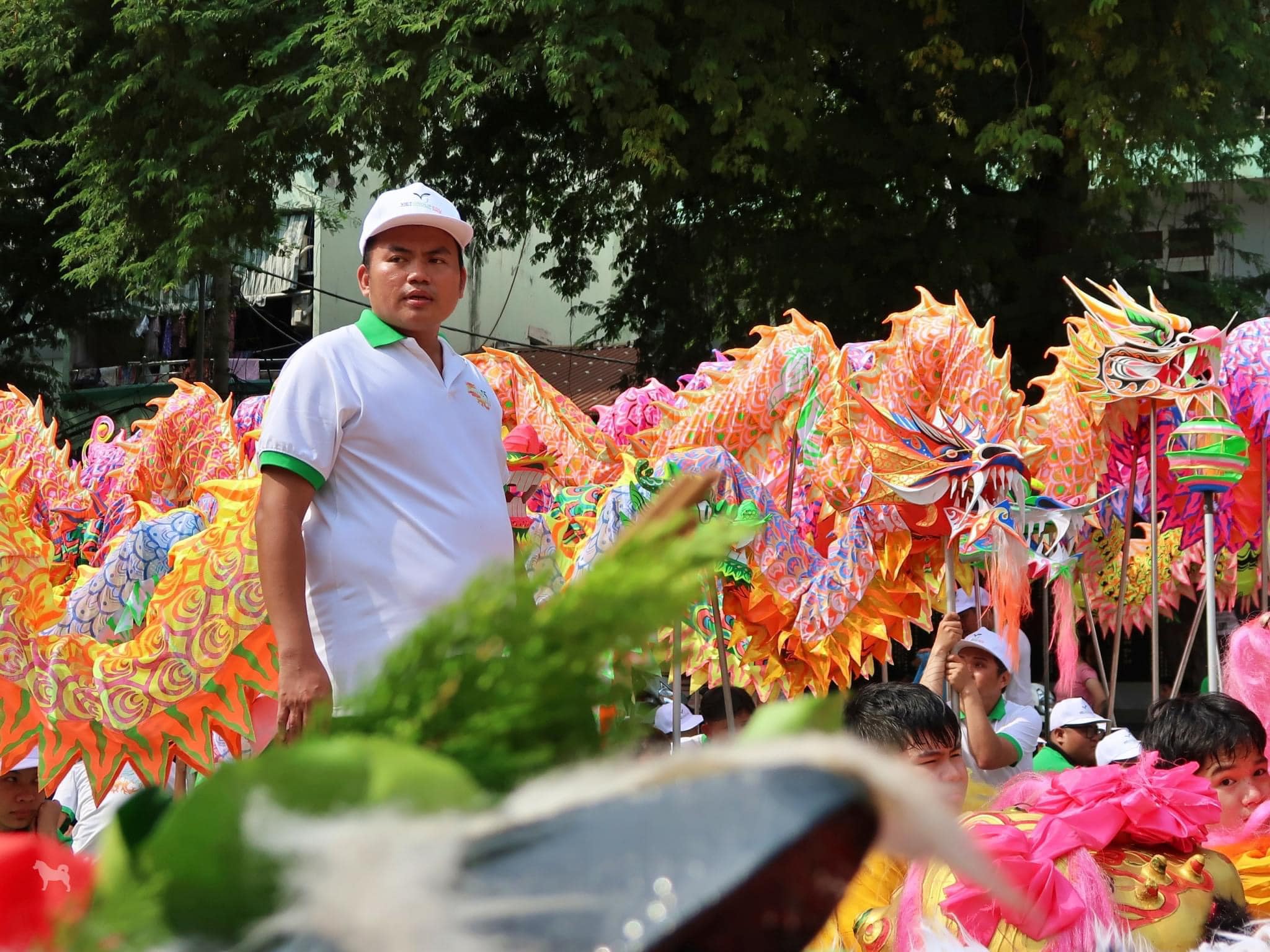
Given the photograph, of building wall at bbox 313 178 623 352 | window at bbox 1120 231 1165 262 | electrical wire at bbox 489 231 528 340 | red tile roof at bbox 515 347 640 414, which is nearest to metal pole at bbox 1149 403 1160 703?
window at bbox 1120 231 1165 262

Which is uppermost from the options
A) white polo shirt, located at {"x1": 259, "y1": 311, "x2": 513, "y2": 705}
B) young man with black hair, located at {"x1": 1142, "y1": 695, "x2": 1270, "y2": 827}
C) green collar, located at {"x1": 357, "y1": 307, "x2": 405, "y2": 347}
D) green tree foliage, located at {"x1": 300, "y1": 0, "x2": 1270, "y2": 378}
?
green tree foliage, located at {"x1": 300, "y1": 0, "x2": 1270, "y2": 378}

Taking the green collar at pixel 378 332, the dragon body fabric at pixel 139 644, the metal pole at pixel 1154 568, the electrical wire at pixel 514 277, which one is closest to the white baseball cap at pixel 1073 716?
the metal pole at pixel 1154 568

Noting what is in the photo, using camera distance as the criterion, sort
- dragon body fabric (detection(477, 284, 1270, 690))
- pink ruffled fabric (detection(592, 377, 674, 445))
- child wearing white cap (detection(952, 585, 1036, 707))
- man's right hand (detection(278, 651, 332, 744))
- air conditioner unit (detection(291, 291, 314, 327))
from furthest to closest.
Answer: air conditioner unit (detection(291, 291, 314, 327)), pink ruffled fabric (detection(592, 377, 674, 445)), child wearing white cap (detection(952, 585, 1036, 707)), dragon body fabric (detection(477, 284, 1270, 690)), man's right hand (detection(278, 651, 332, 744))

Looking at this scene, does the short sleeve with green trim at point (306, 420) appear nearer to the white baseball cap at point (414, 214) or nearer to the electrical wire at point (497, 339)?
the white baseball cap at point (414, 214)

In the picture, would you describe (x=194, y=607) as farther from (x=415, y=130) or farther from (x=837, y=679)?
(x=415, y=130)

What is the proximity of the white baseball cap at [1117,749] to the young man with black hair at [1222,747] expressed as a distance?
1.02ft

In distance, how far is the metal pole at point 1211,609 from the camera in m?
4.41

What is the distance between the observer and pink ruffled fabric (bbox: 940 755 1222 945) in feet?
Result: 5.35

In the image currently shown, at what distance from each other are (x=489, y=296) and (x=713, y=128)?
12.1m

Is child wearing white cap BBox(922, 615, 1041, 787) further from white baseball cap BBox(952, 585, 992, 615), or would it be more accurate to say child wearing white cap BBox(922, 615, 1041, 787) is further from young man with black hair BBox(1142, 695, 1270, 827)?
white baseball cap BBox(952, 585, 992, 615)

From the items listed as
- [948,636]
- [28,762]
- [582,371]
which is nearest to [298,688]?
[948,636]

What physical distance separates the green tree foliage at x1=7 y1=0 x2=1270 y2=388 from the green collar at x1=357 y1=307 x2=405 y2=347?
7.41 metres

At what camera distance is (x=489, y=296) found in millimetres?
21328

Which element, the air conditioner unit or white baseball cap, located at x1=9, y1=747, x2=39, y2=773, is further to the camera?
the air conditioner unit
